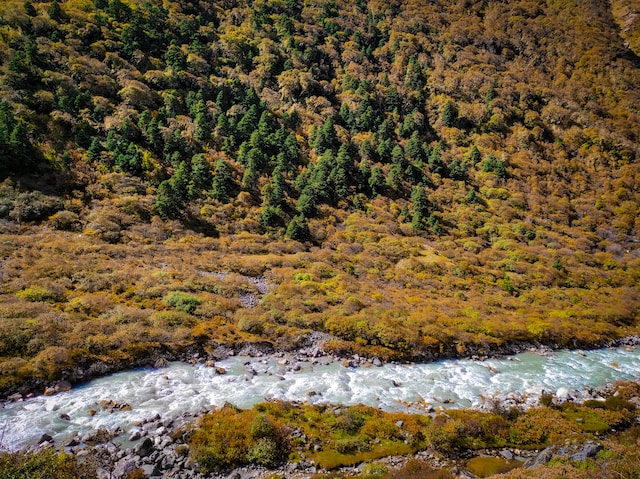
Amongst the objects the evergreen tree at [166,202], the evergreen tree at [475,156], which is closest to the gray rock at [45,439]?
the evergreen tree at [166,202]

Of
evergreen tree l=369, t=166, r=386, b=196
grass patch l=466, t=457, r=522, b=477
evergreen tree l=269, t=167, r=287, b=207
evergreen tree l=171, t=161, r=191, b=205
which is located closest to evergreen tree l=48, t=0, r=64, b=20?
evergreen tree l=171, t=161, r=191, b=205

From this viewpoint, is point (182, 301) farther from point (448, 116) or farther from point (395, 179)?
point (448, 116)

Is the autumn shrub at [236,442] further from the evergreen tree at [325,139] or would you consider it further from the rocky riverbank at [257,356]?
the evergreen tree at [325,139]

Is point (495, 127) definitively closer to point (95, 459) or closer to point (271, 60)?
point (271, 60)

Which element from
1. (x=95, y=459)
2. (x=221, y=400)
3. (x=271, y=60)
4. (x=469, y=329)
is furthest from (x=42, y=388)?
(x=271, y=60)

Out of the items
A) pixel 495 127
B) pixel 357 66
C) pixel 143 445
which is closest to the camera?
pixel 143 445

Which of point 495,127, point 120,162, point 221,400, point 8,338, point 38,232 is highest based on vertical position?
point 495,127

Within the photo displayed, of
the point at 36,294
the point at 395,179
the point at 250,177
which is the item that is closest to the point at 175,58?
the point at 250,177
